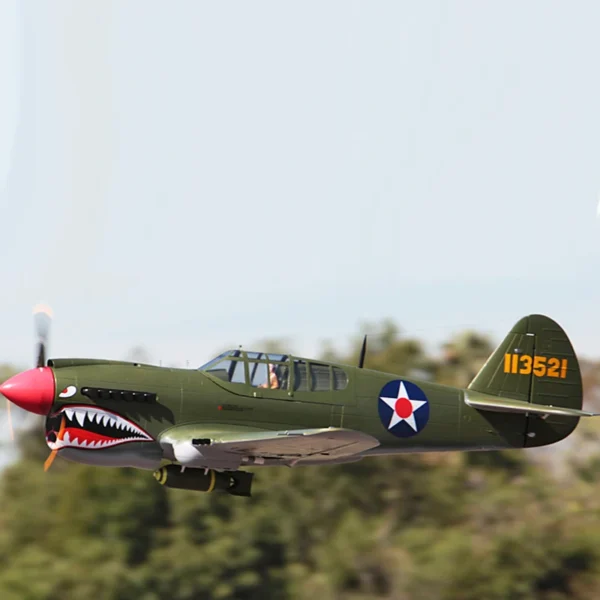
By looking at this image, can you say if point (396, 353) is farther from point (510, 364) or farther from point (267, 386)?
point (267, 386)

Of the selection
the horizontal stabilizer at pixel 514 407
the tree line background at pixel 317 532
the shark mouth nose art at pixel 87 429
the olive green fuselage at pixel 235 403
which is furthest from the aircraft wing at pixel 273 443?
the tree line background at pixel 317 532

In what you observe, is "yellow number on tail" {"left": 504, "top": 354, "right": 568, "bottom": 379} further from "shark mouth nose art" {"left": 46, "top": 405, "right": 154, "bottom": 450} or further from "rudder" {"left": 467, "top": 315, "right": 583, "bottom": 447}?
"shark mouth nose art" {"left": 46, "top": 405, "right": 154, "bottom": 450}

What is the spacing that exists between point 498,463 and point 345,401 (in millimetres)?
18083

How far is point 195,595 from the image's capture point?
1140 inches

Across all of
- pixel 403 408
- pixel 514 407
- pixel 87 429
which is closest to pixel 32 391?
pixel 87 429

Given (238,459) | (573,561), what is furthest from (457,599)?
(238,459)

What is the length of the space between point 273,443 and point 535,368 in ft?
→ 15.5

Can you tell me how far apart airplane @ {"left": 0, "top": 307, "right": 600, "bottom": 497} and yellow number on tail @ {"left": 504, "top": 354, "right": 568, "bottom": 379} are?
530 mm

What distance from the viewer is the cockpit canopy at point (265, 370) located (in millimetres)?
14773

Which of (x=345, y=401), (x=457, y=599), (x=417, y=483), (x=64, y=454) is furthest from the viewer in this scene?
(x=417, y=483)

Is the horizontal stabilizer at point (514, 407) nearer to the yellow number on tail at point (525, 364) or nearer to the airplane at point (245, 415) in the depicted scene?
the airplane at point (245, 415)

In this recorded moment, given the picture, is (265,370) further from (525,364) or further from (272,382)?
(525,364)

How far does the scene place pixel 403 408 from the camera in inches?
610

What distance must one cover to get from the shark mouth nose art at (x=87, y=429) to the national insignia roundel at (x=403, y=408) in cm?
336
